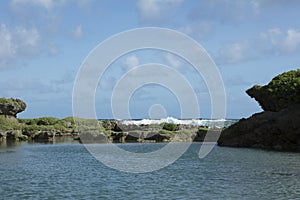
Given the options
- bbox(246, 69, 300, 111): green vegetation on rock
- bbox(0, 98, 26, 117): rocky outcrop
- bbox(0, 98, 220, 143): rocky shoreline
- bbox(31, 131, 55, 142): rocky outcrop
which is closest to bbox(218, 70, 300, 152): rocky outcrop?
bbox(246, 69, 300, 111): green vegetation on rock

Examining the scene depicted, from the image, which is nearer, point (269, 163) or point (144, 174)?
point (144, 174)

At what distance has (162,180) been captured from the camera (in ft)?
115

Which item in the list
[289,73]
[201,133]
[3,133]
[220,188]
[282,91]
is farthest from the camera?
[3,133]

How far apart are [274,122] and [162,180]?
3273 cm

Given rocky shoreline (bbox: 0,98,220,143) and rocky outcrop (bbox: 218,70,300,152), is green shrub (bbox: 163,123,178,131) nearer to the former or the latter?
rocky shoreline (bbox: 0,98,220,143)

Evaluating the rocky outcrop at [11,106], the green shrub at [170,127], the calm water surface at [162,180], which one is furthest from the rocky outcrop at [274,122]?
the rocky outcrop at [11,106]

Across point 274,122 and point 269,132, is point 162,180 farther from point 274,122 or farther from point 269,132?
point 269,132

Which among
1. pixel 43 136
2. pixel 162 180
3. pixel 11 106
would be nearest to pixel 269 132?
pixel 162 180

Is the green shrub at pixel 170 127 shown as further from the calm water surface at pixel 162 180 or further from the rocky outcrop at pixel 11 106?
the calm water surface at pixel 162 180

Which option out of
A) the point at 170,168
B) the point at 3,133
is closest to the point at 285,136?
the point at 170,168

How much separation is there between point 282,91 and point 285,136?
1041cm

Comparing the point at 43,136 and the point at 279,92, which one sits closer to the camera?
the point at 279,92

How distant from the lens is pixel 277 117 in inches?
2522

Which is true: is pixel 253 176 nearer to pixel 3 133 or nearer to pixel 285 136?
pixel 285 136
